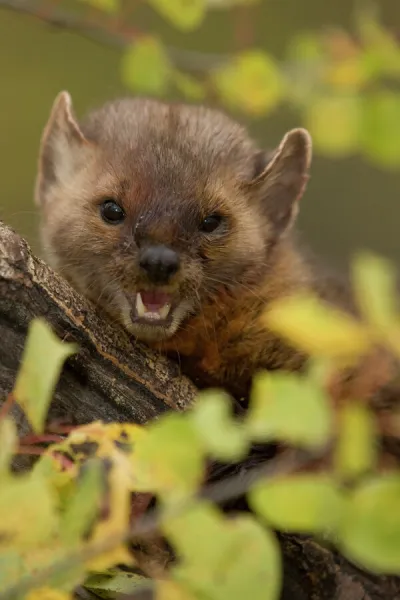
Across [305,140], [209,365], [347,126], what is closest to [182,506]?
[347,126]

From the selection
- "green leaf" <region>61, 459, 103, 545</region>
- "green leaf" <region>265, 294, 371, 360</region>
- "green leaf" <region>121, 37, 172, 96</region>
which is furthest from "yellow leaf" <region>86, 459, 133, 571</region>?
"green leaf" <region>121, 37, 172, 96</region>

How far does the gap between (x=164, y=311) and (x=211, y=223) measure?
0.95 feet

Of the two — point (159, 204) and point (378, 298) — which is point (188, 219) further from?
point (378, 298)

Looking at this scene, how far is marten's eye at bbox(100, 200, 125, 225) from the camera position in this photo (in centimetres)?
219

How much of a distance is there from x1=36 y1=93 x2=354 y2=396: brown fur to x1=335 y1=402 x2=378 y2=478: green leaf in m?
1.19

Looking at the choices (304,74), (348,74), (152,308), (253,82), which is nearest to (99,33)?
(253,82)

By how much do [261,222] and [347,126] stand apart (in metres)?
0.87

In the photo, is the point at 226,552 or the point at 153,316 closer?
the point at 226,552

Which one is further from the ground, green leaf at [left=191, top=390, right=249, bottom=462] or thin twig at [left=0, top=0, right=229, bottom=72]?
green leaf at [left=191, top=390, right=249, bottom=462]

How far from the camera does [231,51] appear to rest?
5586 mm

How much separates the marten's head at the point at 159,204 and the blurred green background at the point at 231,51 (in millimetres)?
2975

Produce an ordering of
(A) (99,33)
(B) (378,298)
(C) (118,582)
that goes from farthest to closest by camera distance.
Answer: (A) (99,33), (C) (118,582), (B) (378,298)

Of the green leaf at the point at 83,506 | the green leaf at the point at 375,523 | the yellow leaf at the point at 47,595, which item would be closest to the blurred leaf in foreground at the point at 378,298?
the green leaf at the point at 375,523

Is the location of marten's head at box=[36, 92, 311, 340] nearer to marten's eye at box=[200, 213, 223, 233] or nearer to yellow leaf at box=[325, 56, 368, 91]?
marten's eye at box=[200, 213, 223, 233]
